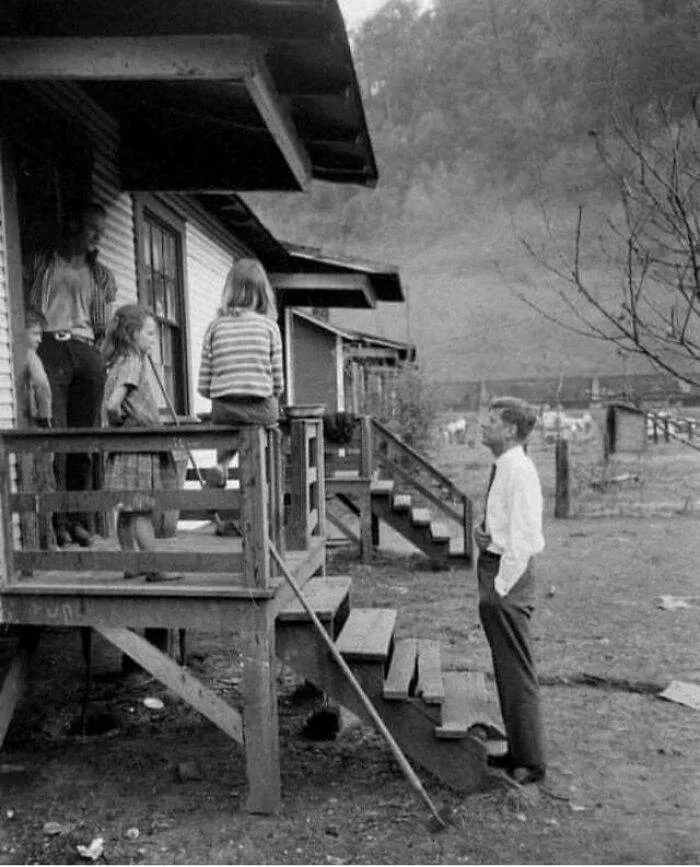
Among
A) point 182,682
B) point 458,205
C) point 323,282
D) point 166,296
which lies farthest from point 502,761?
point 458,205

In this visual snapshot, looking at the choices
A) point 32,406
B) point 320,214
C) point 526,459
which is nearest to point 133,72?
point 32,406

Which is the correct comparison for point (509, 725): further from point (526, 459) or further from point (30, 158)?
point (30, 158)

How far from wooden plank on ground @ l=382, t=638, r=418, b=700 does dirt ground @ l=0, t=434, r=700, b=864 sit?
1.83 feet

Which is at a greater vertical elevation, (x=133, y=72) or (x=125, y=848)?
(x=133, y=72)

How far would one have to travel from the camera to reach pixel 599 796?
15.5ft

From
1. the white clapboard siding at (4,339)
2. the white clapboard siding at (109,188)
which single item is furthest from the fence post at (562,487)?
the white clapboard siding at (4,339)

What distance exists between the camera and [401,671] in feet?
16.2

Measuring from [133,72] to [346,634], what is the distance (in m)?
3.16

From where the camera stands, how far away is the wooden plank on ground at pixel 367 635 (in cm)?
464

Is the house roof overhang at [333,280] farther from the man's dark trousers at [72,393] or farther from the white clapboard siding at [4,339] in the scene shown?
the white clapboard siding at [4,339]

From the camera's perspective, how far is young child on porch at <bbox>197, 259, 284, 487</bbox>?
17.3ft

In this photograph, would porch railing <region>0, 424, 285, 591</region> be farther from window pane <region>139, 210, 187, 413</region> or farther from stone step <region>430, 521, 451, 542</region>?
stone step <region>430, 521, 451, 542</region>

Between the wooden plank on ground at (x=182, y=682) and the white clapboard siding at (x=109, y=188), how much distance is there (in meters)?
3.15

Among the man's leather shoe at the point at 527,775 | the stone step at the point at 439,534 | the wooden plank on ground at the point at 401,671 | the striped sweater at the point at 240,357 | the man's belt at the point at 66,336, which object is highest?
the man's belt at the point at 66,336
